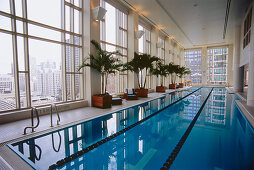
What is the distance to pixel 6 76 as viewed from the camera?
16.4ft

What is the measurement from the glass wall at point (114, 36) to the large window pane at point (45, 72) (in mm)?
2998

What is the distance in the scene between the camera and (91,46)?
7207 millimetres

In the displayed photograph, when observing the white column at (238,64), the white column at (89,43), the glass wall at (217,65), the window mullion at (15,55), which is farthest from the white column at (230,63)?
the window mullion at (15,55)

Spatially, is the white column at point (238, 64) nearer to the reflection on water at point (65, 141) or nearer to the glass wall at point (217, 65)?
the glass wall at point (217, 65)

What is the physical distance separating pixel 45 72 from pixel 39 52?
86cm

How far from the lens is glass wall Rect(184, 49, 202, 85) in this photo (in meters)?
23.5

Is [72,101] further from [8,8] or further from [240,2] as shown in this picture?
[240,2]

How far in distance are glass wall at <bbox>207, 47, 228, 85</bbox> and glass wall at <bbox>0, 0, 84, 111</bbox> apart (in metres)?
21.9

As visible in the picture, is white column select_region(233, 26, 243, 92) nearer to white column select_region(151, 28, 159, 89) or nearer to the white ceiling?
the white ceiling

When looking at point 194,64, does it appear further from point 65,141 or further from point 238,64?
point 65,141

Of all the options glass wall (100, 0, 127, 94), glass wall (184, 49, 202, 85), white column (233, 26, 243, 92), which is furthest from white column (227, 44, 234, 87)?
glass wall (100, 0, 127, 94)

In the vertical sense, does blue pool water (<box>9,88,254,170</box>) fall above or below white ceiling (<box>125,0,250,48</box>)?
below

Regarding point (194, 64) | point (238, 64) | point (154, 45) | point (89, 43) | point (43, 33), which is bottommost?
point (238, 64)

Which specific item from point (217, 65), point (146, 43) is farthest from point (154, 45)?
point (217, 65)
